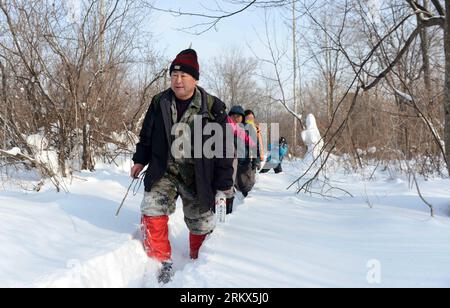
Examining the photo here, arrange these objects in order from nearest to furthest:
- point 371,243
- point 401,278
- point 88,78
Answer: point 401,278, point 371,243, point 88,78

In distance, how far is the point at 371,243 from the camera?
9.35ft

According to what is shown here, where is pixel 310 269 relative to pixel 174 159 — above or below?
below

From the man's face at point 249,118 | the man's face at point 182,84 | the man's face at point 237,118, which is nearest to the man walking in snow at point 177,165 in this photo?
the man's face at point 182,84

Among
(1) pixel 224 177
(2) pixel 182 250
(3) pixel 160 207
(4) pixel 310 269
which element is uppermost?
(1) pixel 224 177

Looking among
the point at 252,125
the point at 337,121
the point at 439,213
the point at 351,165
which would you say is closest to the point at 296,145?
the point at 337,121

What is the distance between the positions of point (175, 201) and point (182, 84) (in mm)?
1013

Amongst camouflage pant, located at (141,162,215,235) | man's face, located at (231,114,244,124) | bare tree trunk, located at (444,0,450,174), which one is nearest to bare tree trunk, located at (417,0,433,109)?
bare tree trunk, located at (444,0,450,174)

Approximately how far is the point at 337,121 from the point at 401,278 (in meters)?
10.1

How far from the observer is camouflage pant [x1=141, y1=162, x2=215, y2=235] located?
320 cm

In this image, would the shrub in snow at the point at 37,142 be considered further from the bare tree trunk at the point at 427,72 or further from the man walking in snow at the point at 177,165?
the bare tree trunk at the point at 427,72

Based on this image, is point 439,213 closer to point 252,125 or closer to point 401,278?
point 401,278

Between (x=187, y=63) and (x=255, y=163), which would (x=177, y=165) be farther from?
(x=255, y=163)

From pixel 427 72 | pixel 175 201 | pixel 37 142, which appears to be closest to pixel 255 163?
pixel 175 201

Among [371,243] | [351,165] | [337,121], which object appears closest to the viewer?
[371,243]
